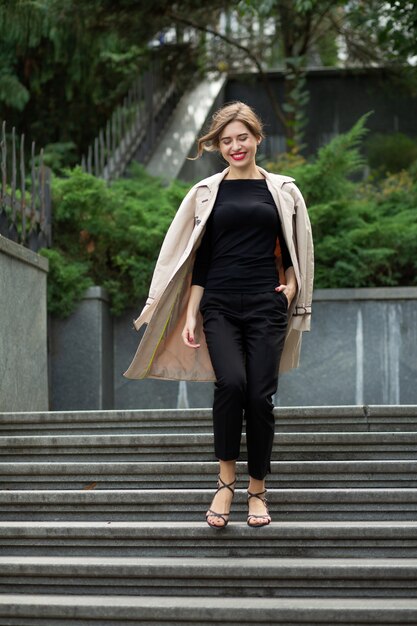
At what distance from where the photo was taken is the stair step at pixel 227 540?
4.66 metres

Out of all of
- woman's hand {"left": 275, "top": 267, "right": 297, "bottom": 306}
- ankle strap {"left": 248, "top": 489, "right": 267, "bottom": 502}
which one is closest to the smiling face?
woman's hand {"left": 275, "top": 267, "right": 297, "bottom": 306}

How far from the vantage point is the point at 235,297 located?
4746mm

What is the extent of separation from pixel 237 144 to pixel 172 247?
1.96ft

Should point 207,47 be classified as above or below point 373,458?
above

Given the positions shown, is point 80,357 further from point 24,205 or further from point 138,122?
point 138,122

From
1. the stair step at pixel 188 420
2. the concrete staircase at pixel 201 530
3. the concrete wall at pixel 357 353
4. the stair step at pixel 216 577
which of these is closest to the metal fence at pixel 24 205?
the stair step at pixel 188 420

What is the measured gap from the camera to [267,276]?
15.7ft

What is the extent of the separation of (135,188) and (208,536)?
6.21 meters

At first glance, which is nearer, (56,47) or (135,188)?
(135,188)

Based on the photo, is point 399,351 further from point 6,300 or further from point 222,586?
point 222,586

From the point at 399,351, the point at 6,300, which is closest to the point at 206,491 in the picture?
the point at 6,300

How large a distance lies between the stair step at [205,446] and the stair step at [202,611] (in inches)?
48.1

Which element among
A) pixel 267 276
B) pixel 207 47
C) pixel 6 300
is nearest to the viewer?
pixel 267 276

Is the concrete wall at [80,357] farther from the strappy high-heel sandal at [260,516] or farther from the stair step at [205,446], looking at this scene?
the strappy high-heel sandal at [260,516]
